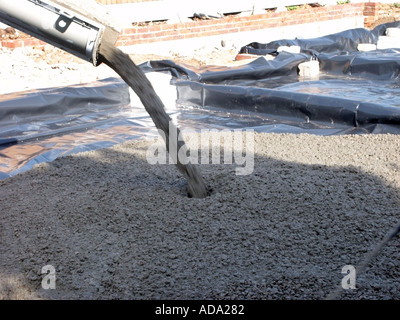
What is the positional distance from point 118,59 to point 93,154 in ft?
4.19

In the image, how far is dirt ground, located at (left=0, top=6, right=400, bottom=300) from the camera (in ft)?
7.95

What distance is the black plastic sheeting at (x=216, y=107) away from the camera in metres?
4.88

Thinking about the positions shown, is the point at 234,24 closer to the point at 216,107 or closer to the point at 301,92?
the point at 216,107

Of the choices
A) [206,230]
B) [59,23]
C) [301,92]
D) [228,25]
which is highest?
[59,23]

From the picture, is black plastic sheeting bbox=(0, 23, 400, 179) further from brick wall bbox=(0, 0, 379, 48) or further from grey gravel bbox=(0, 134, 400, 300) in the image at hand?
brick wall bbox=(0, 0, 379, 48)

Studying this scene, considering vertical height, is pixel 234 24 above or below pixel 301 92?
above

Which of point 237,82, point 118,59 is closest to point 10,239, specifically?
point 118,59

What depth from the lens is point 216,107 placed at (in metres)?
6.02

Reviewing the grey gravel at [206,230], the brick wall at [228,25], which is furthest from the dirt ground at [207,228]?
the brick wall at [228,25]

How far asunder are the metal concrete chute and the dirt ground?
0.95 m

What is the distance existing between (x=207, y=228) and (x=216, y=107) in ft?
10.8

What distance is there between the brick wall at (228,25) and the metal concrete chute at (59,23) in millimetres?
5422

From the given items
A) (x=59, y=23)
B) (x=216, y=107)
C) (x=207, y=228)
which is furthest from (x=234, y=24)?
(x=207, y=228)

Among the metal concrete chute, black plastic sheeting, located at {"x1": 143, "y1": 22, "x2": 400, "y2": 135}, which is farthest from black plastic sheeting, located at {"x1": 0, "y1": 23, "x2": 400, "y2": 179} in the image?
the metal concrete chute
